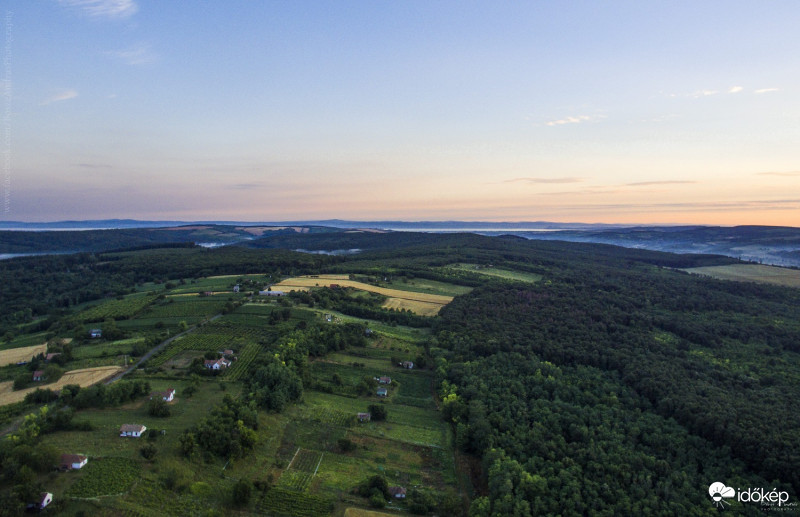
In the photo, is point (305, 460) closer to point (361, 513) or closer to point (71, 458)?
point (361, 513)

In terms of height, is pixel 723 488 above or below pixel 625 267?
below

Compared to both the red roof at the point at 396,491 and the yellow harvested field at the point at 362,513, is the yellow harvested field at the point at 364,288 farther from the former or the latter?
the yellow harvested field at the point at 362,513

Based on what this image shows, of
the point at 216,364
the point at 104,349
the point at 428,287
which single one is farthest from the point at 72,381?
the point at 428,287

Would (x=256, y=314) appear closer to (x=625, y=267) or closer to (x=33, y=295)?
(x=33, y=295)

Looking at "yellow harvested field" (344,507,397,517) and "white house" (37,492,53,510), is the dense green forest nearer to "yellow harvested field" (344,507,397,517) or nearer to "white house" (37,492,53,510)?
"yellow harvested field" (344,507,397,517)

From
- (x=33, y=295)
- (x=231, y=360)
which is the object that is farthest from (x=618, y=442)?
(x=33, y=295)

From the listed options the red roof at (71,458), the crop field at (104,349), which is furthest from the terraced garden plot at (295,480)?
the crop field at (104,349)

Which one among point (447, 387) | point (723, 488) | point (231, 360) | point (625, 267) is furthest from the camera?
point (625, 267)
